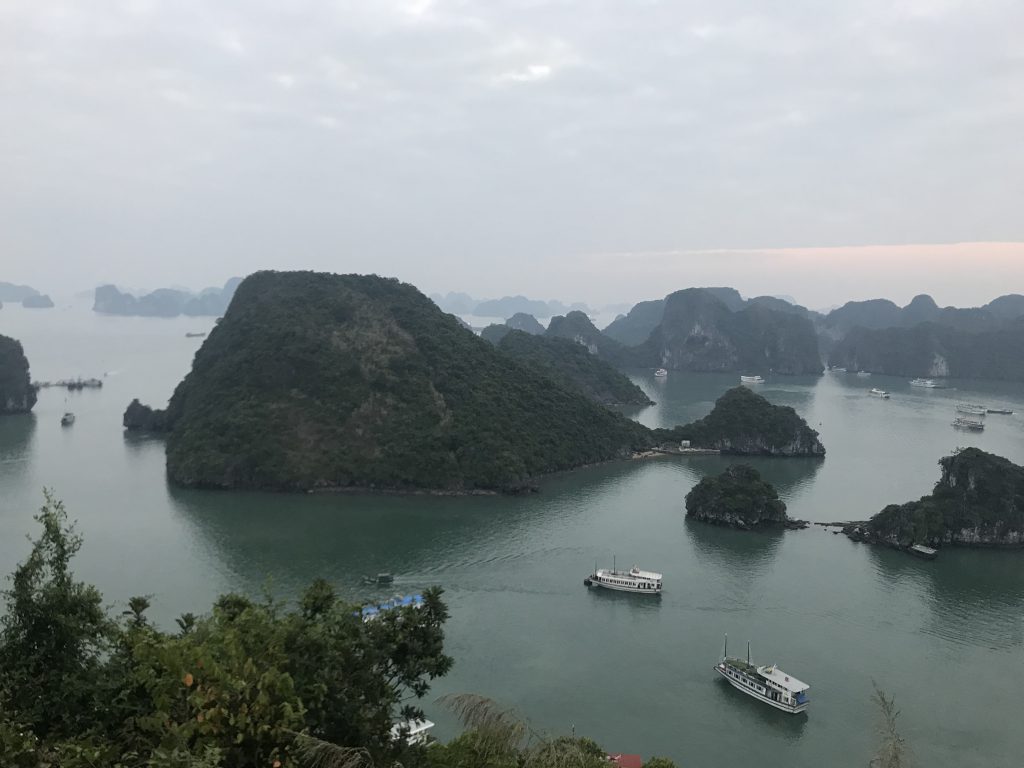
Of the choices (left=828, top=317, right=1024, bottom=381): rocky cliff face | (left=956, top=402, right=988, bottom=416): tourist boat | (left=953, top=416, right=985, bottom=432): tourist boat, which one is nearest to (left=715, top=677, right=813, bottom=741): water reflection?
(left=953, top=416, right=985, bottom=432): tourist boat

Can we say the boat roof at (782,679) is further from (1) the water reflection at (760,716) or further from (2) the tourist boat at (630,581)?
(2) the tourist boat at (630,581)

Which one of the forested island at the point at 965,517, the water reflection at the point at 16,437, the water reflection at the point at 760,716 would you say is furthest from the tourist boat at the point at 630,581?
the water reflection at the point at 16,437

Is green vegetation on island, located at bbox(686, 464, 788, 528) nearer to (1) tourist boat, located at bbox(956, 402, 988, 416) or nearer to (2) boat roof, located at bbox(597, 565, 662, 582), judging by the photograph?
(2) boat roof, located at bbox(597, 565, 662, 582)

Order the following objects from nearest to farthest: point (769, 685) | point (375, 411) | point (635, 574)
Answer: point (769, 685) < point (635, 574) < point (375, 411)

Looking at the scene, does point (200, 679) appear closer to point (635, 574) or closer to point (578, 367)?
point (635, 574)

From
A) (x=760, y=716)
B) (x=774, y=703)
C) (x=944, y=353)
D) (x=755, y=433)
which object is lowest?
(x=760, y=716)

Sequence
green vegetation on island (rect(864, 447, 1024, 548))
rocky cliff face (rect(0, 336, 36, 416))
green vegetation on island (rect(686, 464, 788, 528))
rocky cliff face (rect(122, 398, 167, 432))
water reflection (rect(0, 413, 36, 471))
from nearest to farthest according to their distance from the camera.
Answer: green vegetation on island (rect(864, 447, 1024, 548)) < green vegetation on island (rect(686, 464, 788, 528)) < water reflection (rect(0, 413, 36, 471)) < rocky cliff face (rect(122, 398, 167, 432)) < rocky cliff face (rect(0, 336, 36, 416))

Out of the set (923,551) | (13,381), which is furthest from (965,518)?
(13,381)
